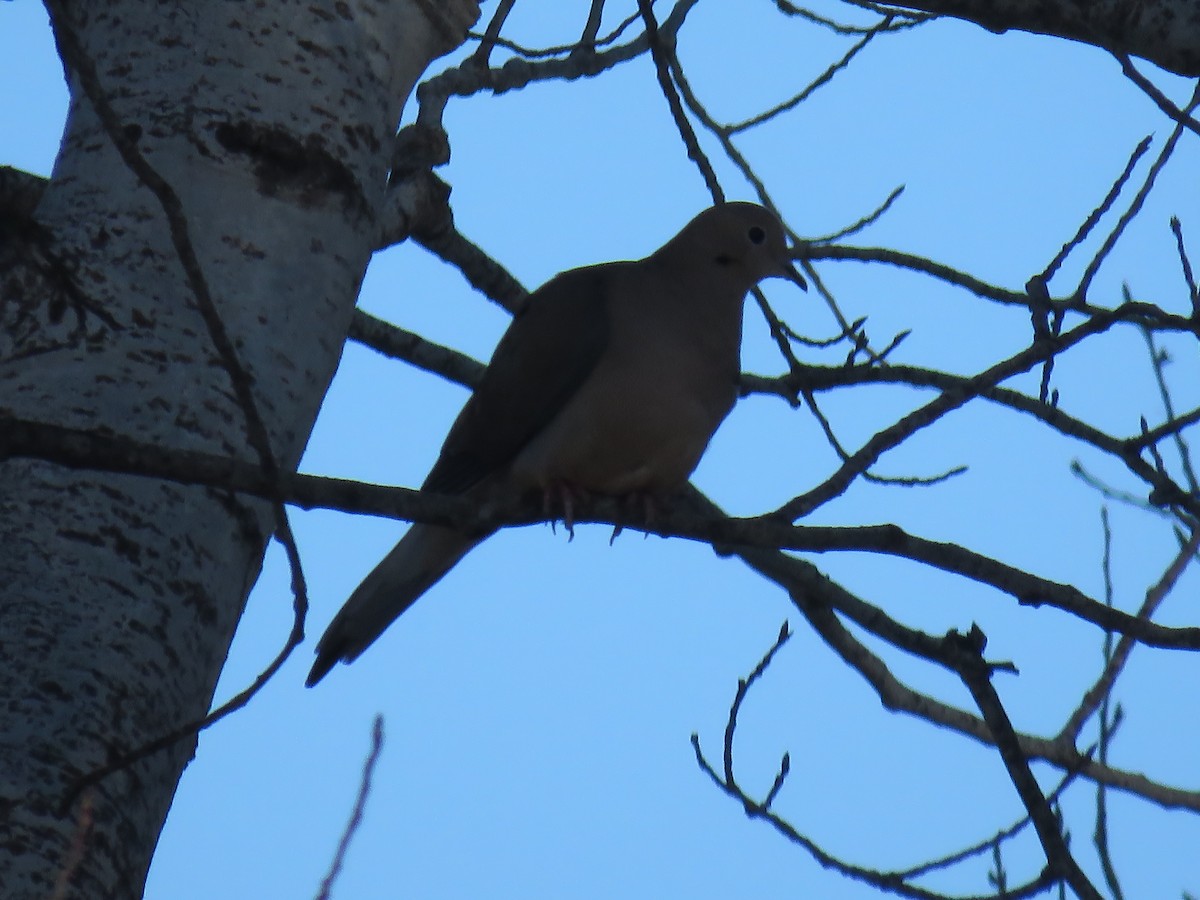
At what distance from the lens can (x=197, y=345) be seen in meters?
2.00

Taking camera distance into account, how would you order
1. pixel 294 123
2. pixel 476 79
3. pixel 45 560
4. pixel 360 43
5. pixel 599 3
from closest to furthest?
pixel 45 560
pixel 294 123
pixel 360 43
pixel 476 79
pixel 599 3

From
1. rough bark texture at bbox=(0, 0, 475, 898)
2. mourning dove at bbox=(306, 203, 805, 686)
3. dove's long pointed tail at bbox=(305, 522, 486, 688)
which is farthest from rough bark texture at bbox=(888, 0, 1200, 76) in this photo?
dove's long pointed tail at bbox=(305, 522, 486, 688)

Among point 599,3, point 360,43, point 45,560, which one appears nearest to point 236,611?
point 45,560

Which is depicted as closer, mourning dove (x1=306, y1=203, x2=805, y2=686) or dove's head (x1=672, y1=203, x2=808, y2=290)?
mourning dove (x1=306, y1=203, x2=805, y2=686)

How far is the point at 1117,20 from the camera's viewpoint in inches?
96.9

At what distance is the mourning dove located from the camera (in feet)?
10.5

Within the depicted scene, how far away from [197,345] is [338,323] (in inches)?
11.8

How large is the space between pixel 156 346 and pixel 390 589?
1.41 meters

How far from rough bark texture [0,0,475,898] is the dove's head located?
1.43 meters

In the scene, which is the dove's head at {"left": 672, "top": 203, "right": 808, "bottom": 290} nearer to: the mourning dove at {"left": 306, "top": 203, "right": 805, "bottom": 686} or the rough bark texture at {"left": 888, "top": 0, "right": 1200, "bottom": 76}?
the mourning dove at {"left": 306, "top": 203, "right": 805, "bottom": 686}

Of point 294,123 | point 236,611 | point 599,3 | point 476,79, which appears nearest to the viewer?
point 236,611

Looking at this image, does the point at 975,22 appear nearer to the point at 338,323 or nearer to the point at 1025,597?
the point at 1025,597

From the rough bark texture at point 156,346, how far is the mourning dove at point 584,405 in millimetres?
949

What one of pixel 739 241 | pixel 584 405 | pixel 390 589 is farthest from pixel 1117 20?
pixel 390 589
